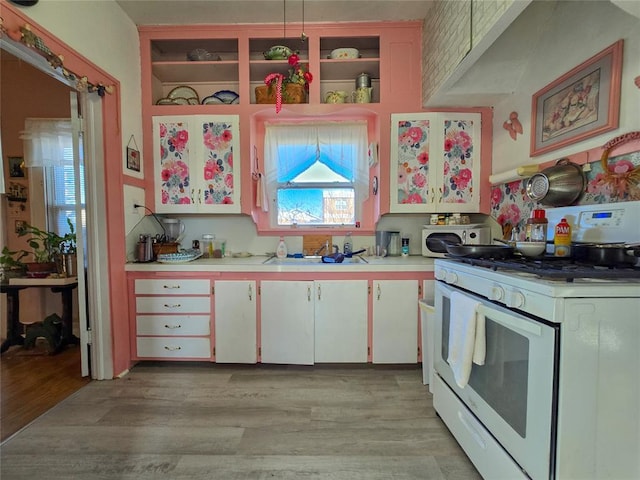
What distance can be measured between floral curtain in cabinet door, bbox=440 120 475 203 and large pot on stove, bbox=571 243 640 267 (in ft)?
4.03

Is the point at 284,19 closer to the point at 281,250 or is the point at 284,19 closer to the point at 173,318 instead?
the point at 281,250

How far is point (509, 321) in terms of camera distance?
105cm

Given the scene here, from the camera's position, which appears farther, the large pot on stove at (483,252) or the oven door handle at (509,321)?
the large pot on stove at (483,252)

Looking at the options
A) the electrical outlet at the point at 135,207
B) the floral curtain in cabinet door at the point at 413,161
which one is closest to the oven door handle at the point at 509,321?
the floral curtain in cabinet door at the point at 413,161

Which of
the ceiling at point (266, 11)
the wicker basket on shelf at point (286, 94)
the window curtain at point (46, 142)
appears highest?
the ceiling at point (266, 11)

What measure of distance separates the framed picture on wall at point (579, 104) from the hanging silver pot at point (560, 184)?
17 centimetres

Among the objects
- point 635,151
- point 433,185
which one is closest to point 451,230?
point 433,185

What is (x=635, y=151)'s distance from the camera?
4.33 ft

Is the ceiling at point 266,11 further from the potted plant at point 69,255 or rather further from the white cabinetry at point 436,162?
the potted plant at point 69,255

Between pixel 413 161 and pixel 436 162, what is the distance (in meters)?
0.19

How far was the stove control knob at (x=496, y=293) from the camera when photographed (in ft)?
3.60

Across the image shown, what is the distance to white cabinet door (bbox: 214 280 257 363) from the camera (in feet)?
7.30

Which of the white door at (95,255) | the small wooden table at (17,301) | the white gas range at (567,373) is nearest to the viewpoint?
the white gas range at (567,373)

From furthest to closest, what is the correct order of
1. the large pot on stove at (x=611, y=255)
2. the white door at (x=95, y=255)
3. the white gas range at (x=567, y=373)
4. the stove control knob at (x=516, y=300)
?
the white door at (x=95, y=255) < the large pot on stove at (x=611, y=255) < the stove control knob at (x=516, y=300) < the white gas range at (x=567, y=373)
